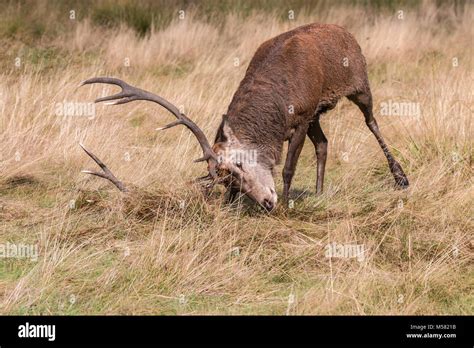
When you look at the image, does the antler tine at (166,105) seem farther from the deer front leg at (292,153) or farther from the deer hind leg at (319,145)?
the deer hind leg at (319,145)

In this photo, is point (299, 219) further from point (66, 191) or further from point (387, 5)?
point (387, 5)

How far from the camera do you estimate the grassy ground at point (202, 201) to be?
19.2ft

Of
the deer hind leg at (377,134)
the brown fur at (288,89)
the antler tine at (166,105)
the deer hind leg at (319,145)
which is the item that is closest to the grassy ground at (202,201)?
the deer hind leg at (377,134)

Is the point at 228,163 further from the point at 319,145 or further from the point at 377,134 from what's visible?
the point at 377,134

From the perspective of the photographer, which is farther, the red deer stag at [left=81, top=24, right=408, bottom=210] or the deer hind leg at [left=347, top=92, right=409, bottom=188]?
the deer hind leg at [left=347, top=92, right=409, bottom=188]

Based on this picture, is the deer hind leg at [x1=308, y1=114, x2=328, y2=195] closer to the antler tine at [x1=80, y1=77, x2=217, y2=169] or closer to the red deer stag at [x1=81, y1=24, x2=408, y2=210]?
the red deer stag at [x1=81, y1=24, x2=408, y2=210]

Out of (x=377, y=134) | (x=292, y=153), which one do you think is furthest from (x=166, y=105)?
(x=377, y=134)

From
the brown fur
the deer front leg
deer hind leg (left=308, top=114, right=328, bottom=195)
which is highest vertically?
the brown fur

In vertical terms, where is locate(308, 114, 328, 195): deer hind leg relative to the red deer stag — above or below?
below

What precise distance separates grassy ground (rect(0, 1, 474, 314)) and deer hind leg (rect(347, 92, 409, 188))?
0.42 feet

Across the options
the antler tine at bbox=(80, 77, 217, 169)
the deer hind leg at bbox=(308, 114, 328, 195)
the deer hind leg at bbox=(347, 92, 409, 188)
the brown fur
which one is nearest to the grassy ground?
the deer hind leg at bbox=(347, 92, 409, 188)

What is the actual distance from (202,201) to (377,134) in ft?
7.67

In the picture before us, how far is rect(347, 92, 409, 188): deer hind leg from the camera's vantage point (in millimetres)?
8047

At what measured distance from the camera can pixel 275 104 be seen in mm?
7355
